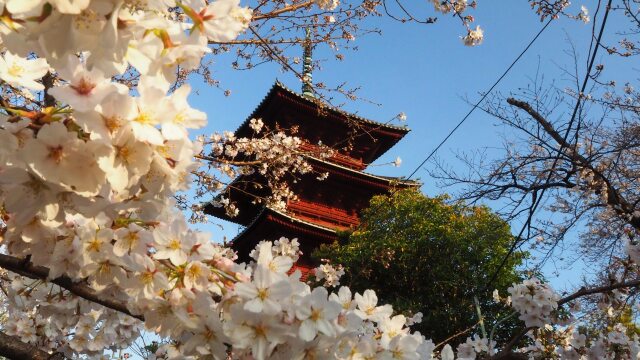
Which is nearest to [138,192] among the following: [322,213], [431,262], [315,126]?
[431,262]

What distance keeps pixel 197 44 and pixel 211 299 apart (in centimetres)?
66

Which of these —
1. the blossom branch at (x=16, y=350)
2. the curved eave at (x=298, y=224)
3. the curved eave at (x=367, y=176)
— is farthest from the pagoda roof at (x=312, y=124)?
the blossom branch at (x=16, y=350)

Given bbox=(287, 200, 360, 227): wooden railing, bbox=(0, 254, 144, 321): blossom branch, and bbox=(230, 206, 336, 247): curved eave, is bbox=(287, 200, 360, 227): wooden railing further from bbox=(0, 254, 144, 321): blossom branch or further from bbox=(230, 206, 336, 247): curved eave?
bbox=(0, 254, 144, 321): blossom branch

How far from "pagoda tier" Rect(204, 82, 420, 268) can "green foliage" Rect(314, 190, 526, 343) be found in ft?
4.91

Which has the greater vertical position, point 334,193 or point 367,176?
point 367,176

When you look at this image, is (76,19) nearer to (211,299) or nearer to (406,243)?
(211,299)

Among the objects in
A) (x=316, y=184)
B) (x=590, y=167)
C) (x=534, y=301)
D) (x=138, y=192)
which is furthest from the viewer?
(x=316, y=184)

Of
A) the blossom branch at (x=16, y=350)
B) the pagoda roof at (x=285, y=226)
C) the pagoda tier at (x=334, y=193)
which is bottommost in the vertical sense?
the pagoda roof at (x=285, y=226)

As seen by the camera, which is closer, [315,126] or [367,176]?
[367,176]

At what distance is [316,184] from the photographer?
16.2 meters

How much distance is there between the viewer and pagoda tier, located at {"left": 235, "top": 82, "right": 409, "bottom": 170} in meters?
15.5

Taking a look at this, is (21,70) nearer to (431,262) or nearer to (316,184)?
(431,262)

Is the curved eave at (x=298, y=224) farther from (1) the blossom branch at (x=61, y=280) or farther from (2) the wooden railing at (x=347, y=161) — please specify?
(1) the blossom branch at (x=61, y=280)

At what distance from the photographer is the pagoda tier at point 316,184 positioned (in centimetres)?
1523
